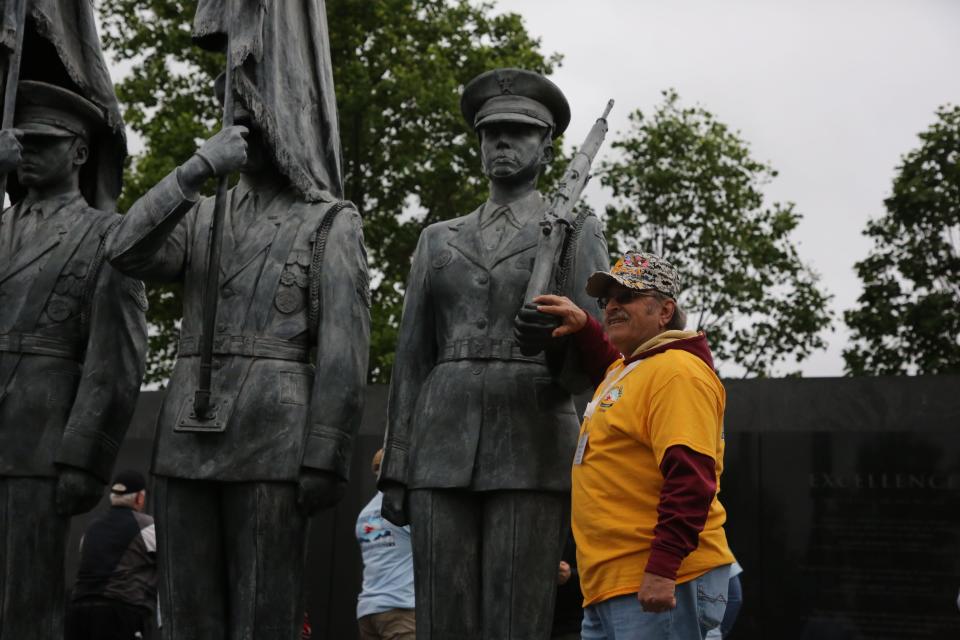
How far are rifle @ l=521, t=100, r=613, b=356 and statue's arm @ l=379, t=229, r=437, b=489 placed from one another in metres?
0.52

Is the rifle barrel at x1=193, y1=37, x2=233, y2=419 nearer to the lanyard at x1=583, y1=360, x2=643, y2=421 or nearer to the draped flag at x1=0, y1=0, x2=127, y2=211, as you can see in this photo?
the draped flag at x1=0, y1=0, x2=127, y2=211

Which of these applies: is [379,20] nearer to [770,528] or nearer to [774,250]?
[774,250]

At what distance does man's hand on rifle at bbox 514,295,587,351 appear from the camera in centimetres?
510

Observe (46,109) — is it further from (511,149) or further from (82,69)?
(511,149)

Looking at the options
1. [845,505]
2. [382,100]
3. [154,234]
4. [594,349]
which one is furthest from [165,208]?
[382,100]

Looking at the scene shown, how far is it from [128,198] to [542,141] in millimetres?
17875

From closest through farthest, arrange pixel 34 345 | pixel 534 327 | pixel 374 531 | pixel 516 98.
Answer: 1. pixel 534 327
2. pixel 516 98
3. pixel 34 345
4. pixel 374 531

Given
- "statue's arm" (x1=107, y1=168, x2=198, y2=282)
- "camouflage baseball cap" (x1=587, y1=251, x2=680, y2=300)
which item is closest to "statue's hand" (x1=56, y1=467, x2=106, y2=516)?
"statue's arm" (x1=107, y1=168, x2=198, y2=282)

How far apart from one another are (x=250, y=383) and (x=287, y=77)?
1.33 meters

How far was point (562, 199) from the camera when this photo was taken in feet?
17.8

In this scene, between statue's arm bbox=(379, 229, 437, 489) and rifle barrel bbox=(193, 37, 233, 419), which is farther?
statue's arm bbox=(379, 229, 437, 489)

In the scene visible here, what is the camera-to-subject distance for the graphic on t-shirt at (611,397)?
4.69 m

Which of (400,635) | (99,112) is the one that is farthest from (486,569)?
(400,635)

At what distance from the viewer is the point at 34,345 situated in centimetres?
585
